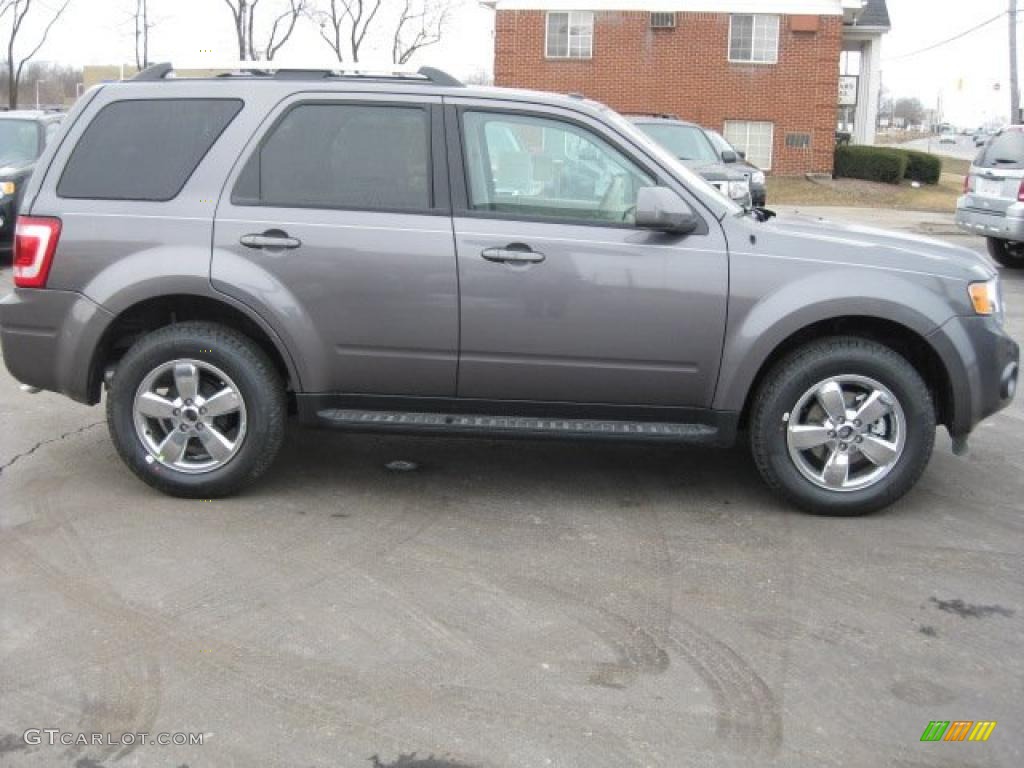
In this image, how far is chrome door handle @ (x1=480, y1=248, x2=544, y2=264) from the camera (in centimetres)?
525

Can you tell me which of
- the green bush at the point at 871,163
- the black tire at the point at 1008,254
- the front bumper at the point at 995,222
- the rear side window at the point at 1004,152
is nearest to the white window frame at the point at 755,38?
the green bush at the point at 871,163

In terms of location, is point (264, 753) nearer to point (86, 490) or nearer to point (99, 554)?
point (99, 554)

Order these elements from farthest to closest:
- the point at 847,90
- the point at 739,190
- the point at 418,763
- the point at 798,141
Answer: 1. the point at 847,90
2. the point at 798,141
3. the point at 739,190
4. the point at 418,763

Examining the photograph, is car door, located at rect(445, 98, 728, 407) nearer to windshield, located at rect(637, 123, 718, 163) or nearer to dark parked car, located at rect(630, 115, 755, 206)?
dark parked car, located at rect(630, 115, 755, 206)

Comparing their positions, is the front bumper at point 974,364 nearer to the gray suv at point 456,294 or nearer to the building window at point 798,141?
the gray suv at point 456,294

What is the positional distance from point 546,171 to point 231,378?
67.5 inches

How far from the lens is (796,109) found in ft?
106

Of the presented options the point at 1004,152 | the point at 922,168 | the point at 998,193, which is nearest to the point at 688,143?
the point at 1004,152

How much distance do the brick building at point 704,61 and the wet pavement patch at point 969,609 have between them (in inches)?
1133

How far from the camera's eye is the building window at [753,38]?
31922 mm

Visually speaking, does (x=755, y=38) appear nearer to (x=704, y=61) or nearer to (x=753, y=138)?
(x=704, y=61)

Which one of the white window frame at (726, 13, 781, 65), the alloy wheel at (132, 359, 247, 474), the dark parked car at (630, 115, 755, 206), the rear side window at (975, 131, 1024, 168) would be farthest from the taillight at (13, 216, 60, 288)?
the white window frame at (726, 13, 781, 65)

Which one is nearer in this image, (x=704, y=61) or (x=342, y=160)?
(x=342, y=160)

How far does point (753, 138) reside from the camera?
32719mm
